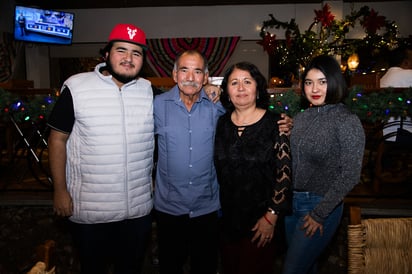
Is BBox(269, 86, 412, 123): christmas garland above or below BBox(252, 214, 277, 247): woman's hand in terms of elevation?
above

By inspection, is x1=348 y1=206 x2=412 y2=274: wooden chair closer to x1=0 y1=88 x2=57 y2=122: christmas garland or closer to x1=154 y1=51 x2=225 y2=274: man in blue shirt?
x1=154 y1=51 x2=225 y2=274: man in blue shirt

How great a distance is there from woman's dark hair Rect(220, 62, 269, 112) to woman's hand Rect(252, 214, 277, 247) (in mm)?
586

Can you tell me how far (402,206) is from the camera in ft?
9.63

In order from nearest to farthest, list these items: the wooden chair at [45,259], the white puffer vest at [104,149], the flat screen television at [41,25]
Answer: the wooden chair at [45,259], the white puffer vest at [104,149], the flat screen television at [41,25]

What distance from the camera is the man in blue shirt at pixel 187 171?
1822 mm

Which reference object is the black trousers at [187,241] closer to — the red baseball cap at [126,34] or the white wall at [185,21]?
the red baseball cap at [126,34]

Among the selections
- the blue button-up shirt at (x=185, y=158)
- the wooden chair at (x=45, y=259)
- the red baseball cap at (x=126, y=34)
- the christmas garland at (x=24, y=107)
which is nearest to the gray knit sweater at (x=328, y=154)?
the blue button-up shirt at (x=185, y=158)

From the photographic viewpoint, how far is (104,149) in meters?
1.73

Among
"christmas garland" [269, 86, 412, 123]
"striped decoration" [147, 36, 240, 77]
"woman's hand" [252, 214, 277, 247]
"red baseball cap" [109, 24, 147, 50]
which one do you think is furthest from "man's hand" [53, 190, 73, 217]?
"striped decoration" [147, 36, 240, 77]

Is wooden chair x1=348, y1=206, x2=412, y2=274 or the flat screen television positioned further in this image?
the flat screen television

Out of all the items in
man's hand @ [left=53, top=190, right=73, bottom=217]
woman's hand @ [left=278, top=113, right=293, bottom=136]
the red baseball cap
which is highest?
the red baseball cap

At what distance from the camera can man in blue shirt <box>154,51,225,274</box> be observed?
182cm

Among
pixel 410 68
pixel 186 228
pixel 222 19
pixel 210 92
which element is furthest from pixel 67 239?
pixel 222 19

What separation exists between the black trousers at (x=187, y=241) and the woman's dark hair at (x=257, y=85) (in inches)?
25.6
